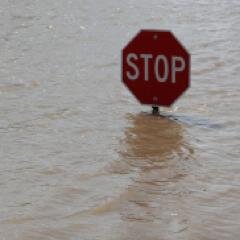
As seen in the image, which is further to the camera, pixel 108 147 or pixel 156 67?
pixel 156 67

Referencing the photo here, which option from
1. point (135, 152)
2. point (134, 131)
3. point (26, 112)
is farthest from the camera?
point (26, 112)

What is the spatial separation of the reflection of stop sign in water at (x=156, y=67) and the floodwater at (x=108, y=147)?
349mm

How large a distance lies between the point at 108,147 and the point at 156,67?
111 centimetres

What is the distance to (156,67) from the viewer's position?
815cm

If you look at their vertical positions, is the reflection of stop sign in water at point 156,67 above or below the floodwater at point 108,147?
above

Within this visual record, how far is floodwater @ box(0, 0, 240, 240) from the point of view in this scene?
5.86 m

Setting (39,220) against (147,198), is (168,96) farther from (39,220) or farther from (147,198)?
(39,220)

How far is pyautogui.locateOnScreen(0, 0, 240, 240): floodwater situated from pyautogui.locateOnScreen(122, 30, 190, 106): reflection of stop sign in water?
35 centimetres

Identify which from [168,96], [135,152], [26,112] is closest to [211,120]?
[168,96]

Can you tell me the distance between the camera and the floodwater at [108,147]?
19.2ft

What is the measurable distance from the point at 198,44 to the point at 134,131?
4.88 meters

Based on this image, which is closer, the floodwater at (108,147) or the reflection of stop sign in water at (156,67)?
the floodwater at (108,147)

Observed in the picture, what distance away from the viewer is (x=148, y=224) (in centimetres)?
577

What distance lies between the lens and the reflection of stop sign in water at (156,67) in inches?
315
